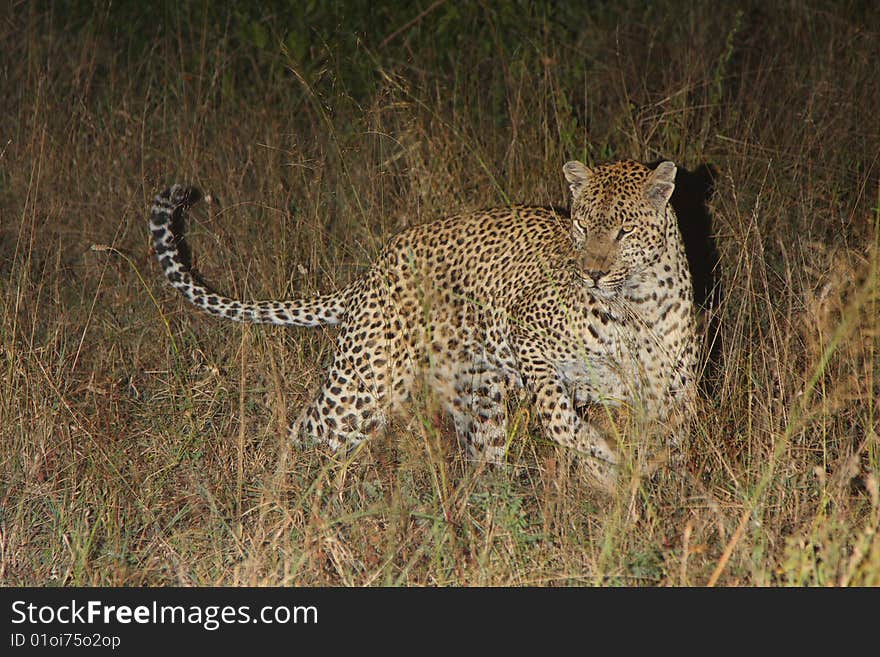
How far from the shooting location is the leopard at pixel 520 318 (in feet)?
17.4

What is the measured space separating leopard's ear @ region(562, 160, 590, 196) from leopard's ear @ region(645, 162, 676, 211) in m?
0.31

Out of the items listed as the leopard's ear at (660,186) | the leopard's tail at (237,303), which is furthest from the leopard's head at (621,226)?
the leopard's tail at (237,303)

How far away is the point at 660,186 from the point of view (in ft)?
17.4

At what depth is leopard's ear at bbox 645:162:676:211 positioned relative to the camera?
5270mm

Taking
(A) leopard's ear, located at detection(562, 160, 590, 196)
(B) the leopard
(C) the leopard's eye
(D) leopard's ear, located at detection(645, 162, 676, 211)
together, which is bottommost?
(B) the leopard

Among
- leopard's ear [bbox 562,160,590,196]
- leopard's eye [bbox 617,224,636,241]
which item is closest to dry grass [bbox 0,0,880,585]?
leopard's eye [bbox 617,224,636,241]

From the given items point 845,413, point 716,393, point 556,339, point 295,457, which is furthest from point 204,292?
point 845,413

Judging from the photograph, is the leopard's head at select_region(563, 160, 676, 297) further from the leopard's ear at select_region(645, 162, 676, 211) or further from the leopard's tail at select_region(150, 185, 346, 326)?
the leopard's tail at select_region(150, 185, 346, 326)

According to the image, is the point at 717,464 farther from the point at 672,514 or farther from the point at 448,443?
the point at 448,443

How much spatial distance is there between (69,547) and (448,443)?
1793 mm

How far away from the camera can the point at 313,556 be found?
4543 mm

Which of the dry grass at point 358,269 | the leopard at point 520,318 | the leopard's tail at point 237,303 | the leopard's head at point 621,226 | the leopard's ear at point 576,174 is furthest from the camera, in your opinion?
the leopard's tail at point 237,303

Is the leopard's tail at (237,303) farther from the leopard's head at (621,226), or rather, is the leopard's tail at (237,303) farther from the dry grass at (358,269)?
the leopard's head at (621,226)
